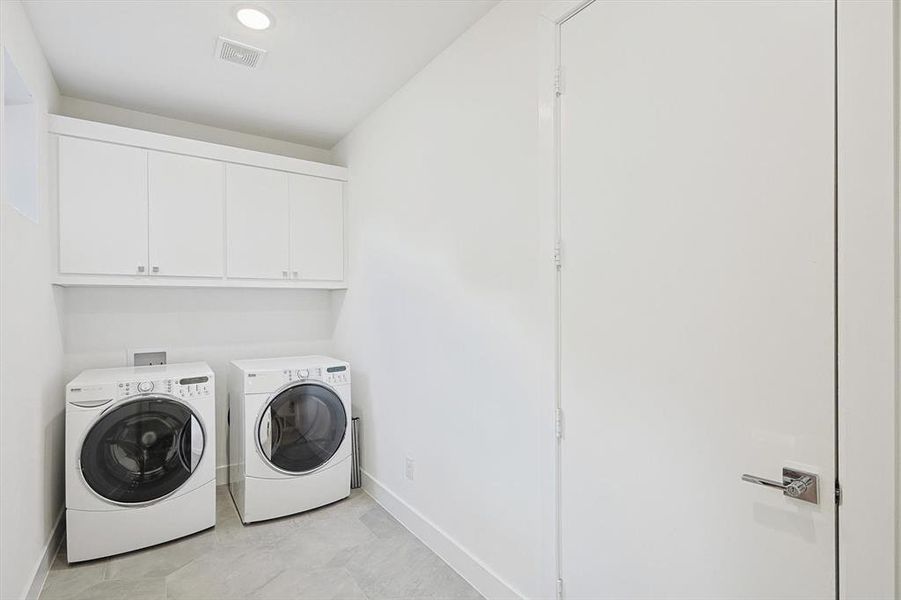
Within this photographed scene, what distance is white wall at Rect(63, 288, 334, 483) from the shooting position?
2.99 m

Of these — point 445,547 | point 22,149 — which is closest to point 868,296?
point 445,547

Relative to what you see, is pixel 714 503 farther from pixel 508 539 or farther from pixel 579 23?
pixel 579 23

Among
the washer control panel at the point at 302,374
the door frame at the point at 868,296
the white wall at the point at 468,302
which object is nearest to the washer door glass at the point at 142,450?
the washer control panel at the point at 302,374

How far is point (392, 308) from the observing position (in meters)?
2.93

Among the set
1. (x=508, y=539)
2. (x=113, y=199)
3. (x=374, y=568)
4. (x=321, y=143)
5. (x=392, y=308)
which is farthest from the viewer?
(x=321, y=143)

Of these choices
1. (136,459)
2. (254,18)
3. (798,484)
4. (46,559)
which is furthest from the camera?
(136,459)

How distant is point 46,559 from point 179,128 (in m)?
2.69

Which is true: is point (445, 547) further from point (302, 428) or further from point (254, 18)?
point (254, 18)

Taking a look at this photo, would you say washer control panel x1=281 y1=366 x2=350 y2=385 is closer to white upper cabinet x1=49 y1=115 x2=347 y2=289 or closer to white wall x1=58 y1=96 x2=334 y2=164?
white upper cabinet x1=49 y1=115 x2=347 y2=289

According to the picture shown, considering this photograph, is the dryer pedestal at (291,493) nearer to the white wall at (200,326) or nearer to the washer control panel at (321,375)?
the washer control panel at (321,375)

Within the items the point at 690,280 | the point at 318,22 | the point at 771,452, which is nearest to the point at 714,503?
the point at 771,452

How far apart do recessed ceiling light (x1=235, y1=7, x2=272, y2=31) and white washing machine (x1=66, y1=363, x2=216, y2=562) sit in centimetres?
189

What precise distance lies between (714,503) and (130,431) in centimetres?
277

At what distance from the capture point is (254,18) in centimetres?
214
